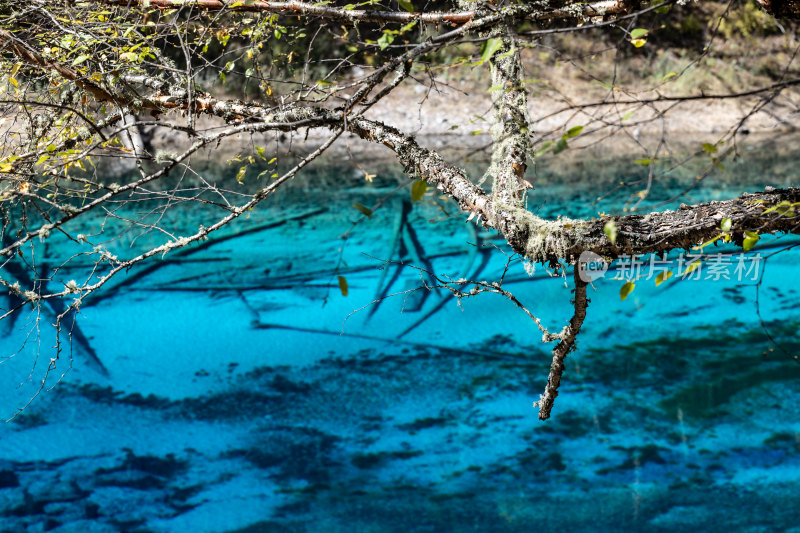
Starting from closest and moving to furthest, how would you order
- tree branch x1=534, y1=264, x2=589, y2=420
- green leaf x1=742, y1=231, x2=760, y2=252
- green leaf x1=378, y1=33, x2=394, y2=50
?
1. green leaf x1=378, y1=33, x2=394, y2=50
2. green leaf x1=742, y1=231, x2=760, y2=252
3. tree branch x1=534, y1=264, x2=589, y2=420

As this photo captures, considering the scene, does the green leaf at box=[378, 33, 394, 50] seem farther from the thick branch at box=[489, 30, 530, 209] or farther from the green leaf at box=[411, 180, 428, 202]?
the thick branch at box=[489, 30, 530, 209]

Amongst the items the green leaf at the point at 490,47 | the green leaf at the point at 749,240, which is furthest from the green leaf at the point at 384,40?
the green leaf at the point at 749,240

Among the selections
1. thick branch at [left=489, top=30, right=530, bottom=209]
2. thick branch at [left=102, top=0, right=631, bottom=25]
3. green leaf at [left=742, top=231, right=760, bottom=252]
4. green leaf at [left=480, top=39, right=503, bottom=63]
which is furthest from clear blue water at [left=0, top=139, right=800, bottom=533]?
green leaf at [left=480, top=39, right=503, bottom=63]

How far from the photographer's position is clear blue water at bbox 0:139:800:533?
157 inches

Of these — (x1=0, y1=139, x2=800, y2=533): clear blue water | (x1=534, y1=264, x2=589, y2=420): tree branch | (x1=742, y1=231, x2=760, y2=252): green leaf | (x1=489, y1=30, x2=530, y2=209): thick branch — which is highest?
(x1=489, y1=30, x2=530, y2=209): thick branch

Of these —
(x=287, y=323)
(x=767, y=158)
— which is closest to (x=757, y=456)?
(x=287, y=323)

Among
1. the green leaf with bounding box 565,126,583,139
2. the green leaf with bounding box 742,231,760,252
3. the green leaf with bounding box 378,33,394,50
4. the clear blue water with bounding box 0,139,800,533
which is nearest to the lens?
the green leaf with bounding box 565,126,583,139

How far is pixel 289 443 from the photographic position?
466 cm

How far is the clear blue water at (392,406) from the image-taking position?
4000 millimetres

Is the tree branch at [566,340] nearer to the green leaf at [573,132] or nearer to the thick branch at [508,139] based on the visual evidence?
the thick branch at [508,139]

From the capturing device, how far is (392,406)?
499cm

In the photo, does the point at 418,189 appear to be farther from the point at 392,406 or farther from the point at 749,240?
the point at 392,406

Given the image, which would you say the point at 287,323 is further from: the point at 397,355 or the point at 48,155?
the point at 48,155

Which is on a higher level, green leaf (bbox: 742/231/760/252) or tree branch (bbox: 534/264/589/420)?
green leaf (bbox: 742/231/760/252)
